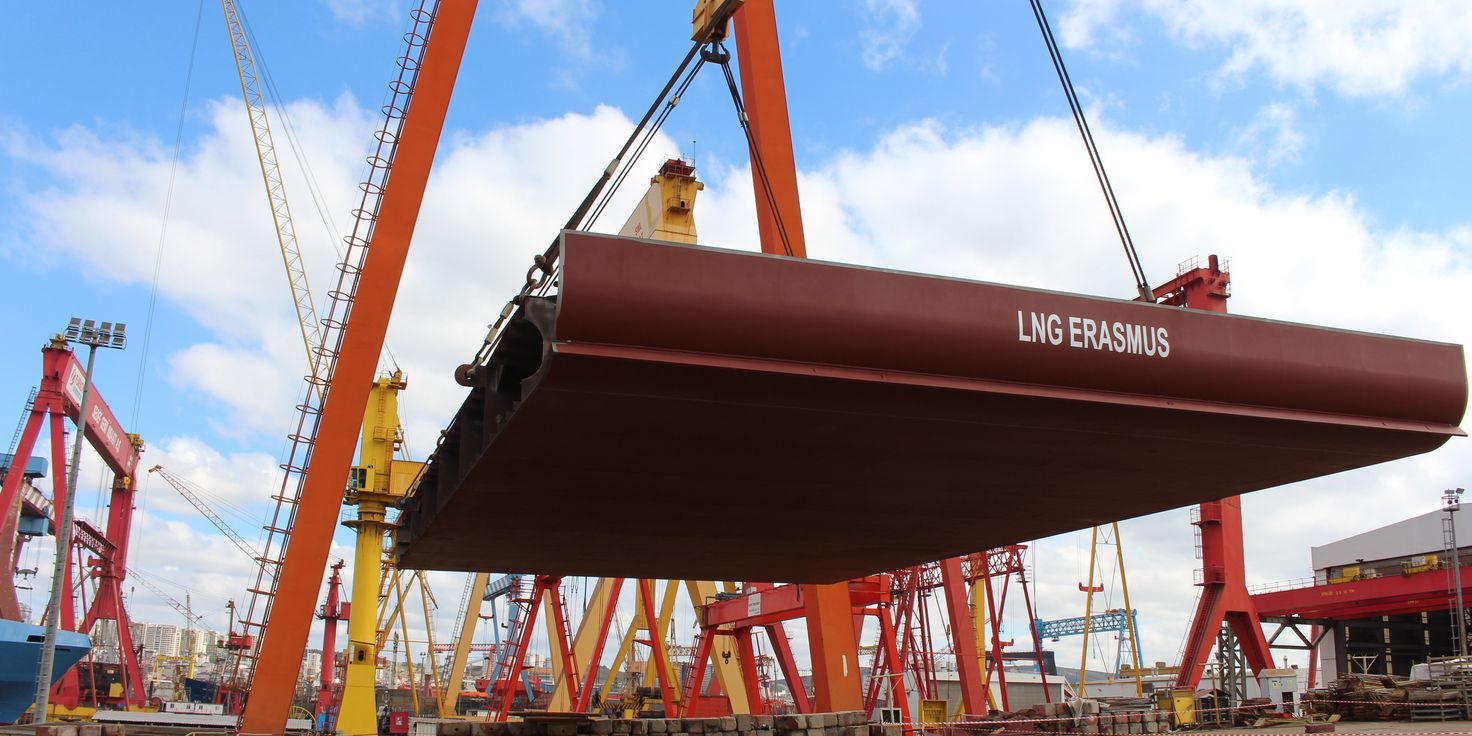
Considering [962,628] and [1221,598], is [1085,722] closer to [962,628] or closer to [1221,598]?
[962,628]

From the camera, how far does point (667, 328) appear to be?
8.73 metres

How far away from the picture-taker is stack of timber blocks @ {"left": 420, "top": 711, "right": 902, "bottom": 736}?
19578mm

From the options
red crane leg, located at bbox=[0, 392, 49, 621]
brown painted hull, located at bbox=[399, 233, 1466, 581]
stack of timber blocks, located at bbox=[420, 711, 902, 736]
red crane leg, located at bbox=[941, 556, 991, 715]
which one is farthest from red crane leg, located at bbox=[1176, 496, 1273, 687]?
red crane leg, located at bbox=[0, 392, 49, 621]

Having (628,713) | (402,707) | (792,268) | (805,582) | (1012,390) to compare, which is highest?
(792,268)

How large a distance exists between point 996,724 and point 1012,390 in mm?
18516

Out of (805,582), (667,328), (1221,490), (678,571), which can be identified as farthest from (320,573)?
(1221,490)

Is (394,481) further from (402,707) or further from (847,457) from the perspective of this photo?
(402,707)

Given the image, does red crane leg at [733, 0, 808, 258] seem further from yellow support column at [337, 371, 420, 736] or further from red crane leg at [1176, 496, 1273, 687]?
red crane leg at [1176, 496, 1273, 687]

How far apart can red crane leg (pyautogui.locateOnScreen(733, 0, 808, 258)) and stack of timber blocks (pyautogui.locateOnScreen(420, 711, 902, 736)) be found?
900 cm

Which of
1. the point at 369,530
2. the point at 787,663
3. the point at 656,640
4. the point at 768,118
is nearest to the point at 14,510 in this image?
the point at 369,530

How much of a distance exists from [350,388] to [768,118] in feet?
31.0

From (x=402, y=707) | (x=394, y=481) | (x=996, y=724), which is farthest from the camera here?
(x=402, y=707)

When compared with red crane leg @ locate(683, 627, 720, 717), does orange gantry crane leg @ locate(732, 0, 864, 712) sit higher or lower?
higher

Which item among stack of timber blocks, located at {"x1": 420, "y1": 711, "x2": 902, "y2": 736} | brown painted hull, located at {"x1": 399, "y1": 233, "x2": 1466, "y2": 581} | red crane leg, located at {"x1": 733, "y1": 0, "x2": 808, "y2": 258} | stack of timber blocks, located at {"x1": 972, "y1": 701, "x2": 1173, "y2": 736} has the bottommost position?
stack of timber blocks, located at {"x1": 972, "y1": 701, "x2": 1173, "y2": 736}
